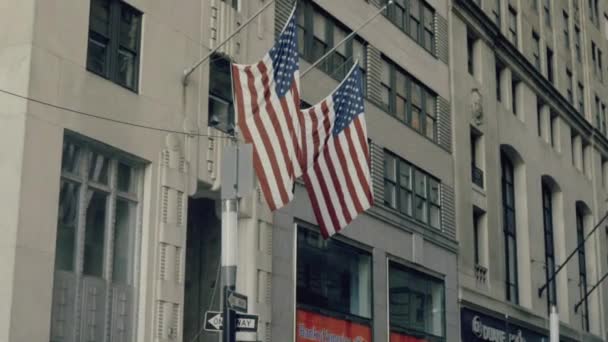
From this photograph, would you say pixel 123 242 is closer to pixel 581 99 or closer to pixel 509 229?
pixel 509 229

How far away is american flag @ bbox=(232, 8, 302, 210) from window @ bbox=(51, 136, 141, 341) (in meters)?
3.37

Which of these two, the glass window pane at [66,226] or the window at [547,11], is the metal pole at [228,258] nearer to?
the glass window pane at [66,226]

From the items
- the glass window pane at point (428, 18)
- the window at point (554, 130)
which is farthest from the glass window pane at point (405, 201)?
the window at point (554, 130)

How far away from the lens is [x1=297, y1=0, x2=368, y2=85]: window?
32.1 metres

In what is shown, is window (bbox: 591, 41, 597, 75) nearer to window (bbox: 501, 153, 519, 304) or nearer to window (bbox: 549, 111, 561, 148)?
window (bbox: 549, 111, 561, 148)

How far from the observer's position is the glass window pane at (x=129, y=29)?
24203 mm

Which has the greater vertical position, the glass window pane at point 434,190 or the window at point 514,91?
the window at point 514,91

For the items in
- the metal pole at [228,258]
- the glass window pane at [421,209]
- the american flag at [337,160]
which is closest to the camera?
the metal pole at [228,258]

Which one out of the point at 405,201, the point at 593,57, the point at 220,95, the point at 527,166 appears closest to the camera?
the point at 220,95

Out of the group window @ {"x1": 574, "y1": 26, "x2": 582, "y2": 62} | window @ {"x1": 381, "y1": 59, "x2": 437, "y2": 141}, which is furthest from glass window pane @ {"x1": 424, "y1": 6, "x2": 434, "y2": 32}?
window @ {"x1": 574, "y1": 26, "x2": 582, "y2": 62}

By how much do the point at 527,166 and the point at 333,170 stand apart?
25.0 m

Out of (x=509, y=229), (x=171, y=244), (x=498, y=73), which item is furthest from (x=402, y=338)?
(x=498, y=73)

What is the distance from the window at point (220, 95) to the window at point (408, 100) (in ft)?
32.0

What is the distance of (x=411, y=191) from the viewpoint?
1480 inches
